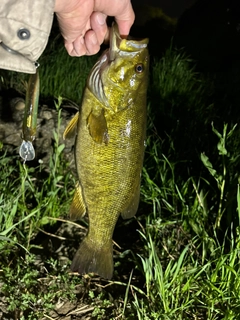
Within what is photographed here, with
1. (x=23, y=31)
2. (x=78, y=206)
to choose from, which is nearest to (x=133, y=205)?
(x=78, y=206)

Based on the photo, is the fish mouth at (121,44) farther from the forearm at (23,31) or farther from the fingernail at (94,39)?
the forearm at (23,31)

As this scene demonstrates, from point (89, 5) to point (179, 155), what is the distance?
2532mm

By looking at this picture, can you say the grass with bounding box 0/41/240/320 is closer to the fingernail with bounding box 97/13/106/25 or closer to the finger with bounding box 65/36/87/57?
the finger with bounding box 65/36/87/57

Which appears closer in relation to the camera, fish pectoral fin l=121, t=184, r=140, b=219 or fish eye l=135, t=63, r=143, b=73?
fish eye l=135, t=63, r=143, b=73

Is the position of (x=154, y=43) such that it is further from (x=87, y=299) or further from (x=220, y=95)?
(x=87, y=299)

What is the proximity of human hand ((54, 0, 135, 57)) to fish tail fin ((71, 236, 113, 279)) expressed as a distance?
0.92m

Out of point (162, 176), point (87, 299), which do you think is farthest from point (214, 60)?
point (87, 299)

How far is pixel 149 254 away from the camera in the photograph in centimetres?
297

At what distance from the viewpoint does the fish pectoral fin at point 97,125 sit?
2.31 meters

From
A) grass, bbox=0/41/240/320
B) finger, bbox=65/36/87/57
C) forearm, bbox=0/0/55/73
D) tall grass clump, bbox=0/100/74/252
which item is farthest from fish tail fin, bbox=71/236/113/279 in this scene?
forearm, bbox=0/0/55/73

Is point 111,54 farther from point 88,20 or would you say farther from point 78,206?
point 78,206

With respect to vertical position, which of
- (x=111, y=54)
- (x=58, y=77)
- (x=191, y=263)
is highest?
(x=111, y=54)

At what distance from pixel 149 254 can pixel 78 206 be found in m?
0.62

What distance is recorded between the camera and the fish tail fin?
8.85ft
